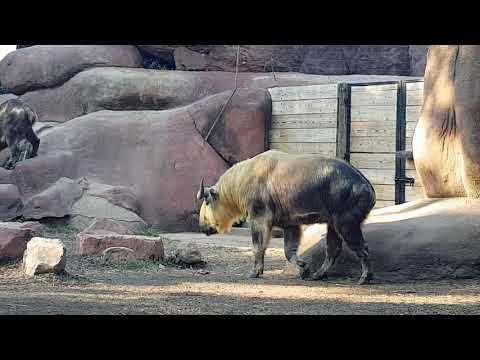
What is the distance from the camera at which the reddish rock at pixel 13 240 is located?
7949mm

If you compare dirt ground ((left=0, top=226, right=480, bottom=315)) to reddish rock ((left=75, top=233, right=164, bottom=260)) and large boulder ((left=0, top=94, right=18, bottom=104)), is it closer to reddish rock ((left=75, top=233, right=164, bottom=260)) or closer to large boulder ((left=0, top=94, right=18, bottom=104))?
Answer: reddish rock ((left=75, top=233, right=164, bottom=260))

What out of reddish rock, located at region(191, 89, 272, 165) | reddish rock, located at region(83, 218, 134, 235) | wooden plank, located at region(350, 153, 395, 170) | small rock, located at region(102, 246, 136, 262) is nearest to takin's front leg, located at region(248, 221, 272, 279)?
small rock, located at region(102, 246, 136, 262)

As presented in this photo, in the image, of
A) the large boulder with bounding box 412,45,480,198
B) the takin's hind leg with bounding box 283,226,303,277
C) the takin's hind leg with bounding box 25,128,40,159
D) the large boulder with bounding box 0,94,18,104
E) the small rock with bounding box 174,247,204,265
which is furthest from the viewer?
the large boulder with bounding box 0,94,18,104

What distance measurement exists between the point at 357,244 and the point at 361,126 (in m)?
5.15

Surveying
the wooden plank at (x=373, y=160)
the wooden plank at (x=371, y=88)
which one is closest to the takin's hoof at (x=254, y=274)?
the wooden plank at (x=373, y=160)

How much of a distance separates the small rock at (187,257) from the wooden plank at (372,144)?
4.32 m

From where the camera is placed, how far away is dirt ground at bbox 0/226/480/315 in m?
5.76

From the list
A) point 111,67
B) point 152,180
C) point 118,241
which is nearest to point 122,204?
point 152,180

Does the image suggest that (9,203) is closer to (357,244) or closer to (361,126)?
(361,126)

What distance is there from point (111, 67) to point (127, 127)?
3750 mm

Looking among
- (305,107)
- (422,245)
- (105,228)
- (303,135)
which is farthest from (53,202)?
(422,245)

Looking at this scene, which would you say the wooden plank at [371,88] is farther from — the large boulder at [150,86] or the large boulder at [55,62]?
the large boulder at [55,62]

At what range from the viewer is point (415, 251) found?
7695mm

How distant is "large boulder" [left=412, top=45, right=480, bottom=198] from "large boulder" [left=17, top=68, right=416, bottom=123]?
6961 mm
